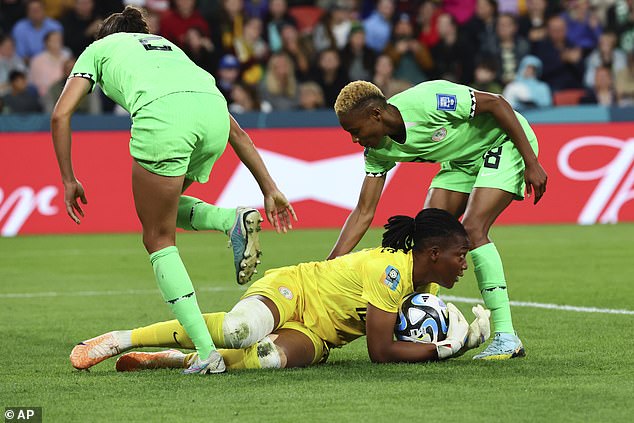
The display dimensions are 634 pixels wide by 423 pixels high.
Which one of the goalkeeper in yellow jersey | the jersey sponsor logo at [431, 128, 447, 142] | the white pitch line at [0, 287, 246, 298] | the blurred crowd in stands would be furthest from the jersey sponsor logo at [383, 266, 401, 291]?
the blurred crowd in stands

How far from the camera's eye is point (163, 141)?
20.3 feet

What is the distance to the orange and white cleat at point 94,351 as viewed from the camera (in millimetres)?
6500

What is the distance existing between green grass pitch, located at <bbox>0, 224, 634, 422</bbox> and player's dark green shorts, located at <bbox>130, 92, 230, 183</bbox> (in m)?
1.11

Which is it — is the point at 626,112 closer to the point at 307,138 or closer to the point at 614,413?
the point at 307,138

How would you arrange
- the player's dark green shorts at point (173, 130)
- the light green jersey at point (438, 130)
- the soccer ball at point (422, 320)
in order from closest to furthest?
the player's dark green shorts at point (173, 130), the soccer ball at point (422, 320), the light green jersey at point (438, 130)

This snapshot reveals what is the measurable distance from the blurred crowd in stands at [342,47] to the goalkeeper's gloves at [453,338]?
11.1 metres

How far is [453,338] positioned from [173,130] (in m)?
1.87

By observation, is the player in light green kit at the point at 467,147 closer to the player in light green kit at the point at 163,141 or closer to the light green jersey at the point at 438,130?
the light green jersey at the point at 438,130

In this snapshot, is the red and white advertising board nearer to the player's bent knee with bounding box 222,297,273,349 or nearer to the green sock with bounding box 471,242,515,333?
the green sock with bounding box 471,242,515,333

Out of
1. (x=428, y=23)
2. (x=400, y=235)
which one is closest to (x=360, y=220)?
(x=400, y=235)

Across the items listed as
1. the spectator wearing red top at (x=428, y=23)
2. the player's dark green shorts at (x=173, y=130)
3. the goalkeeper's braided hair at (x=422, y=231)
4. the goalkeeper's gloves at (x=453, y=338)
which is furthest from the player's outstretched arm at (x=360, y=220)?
the spectator wearing red top at (x=428, y=23)

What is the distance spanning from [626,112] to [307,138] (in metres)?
4.37

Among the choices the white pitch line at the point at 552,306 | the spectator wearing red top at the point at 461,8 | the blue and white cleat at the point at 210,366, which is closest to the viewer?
the blue and white cleat at the point at 210,366

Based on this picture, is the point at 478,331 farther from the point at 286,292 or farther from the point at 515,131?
the point at 515,131
